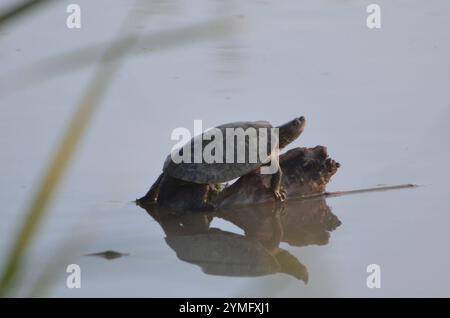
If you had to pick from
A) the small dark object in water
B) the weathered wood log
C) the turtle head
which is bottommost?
the small dark object in water

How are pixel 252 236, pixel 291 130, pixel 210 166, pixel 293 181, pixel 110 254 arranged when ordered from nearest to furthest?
pixel 110 254 < pixel 252 236 < pixel 210 166 < pixel 293 181 < pixel 291 130

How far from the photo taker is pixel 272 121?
6.96m

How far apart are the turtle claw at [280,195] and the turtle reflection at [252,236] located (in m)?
0.06

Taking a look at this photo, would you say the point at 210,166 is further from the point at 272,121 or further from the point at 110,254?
the point at 110,254

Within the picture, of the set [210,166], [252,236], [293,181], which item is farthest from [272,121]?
[252,236]

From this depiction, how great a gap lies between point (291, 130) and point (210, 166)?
712mm

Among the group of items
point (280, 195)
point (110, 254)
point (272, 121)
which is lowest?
point (110, 254)

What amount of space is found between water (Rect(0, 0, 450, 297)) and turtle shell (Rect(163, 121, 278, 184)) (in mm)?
352

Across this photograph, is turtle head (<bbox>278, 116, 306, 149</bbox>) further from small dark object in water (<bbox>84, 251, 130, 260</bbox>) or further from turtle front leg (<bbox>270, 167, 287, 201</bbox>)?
small dark object in water (<bbox>84, 251, 130, 260</bbox>)

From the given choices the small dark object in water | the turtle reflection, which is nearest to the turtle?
the turtle reflection

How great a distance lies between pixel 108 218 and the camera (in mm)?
5559

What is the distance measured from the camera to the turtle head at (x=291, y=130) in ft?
20.8

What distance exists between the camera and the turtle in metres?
5.90

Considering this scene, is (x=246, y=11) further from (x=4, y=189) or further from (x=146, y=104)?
(x=4, y=189)
